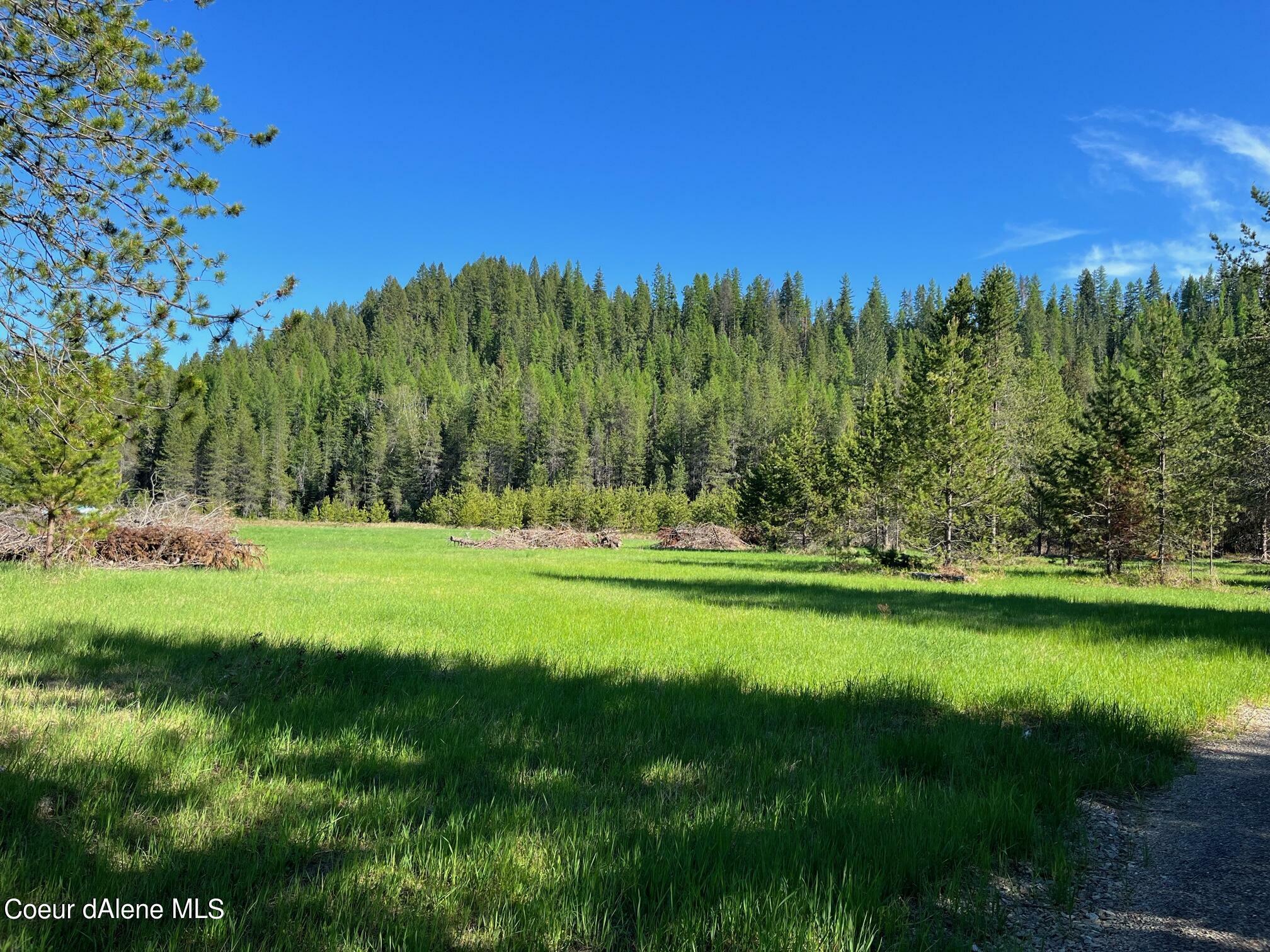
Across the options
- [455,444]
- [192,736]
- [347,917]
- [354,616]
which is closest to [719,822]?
[347,917]

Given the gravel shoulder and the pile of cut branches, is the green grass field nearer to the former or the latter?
the gravel shoulder

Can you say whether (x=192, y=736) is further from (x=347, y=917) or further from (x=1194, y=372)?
(x=1194, y=372)

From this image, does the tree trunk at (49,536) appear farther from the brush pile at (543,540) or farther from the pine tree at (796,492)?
the pine tree at (796,492)

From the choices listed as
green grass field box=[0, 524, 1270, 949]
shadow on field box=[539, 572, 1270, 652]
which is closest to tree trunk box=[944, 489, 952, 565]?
shadow on field box=[539, 572, 1270, 652]

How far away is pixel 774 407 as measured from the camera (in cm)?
9600

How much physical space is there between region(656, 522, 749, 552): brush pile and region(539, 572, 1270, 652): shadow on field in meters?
28.2

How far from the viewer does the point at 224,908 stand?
8.30 ft

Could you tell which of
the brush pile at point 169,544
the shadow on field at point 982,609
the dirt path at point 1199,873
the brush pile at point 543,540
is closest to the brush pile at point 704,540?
the brush pile at point 543,540

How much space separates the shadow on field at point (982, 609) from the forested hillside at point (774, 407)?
17.3ft

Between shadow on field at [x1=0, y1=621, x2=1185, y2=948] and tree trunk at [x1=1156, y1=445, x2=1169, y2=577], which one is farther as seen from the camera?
tree trunk at [x1=1156, y1=445, x2=1169, y2=577]

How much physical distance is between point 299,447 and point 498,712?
11586cm

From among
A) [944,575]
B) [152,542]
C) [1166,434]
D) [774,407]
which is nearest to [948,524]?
[944,575]

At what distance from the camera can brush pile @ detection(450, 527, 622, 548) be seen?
45594mm

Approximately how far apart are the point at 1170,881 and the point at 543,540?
45086mm
